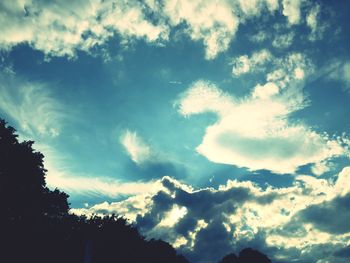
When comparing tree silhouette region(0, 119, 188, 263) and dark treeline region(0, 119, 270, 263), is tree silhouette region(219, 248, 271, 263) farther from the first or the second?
tree silhouette region(0, 119, 188, 263)

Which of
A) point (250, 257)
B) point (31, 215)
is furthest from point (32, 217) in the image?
point (250, 257)

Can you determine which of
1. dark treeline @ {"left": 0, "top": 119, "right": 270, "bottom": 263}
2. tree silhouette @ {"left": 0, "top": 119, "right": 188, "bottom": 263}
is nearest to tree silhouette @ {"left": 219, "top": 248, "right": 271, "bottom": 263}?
dark treeline @ {"left": 0, "top": 119, "right": 270, "bottom": 263}

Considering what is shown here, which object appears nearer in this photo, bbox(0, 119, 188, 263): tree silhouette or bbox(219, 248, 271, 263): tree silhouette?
bbox(0, 119, 188, 263): tree silhouette

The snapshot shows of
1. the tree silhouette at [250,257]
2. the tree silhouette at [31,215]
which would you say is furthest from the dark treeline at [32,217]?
the tree silhouette at [250,257]

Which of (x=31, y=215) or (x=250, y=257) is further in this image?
(x=250, y=257)

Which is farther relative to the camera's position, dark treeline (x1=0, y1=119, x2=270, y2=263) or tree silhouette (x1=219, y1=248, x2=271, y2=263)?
tree silhouette (x1=219, y1=248, x2=271, y2=263)

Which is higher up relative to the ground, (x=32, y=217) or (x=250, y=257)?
(x=250, y=257)

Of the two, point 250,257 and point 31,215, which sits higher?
point 250,257

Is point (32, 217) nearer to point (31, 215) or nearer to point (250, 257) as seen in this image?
point (31, 215)

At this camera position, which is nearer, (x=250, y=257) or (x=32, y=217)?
(x=32, y=217)

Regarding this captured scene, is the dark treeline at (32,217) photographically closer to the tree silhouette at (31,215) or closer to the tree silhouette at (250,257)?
the tree silhouette at (31,215)

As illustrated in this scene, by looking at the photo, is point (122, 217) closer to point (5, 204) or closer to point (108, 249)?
point (108, 249)

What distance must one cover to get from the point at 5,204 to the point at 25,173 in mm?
4429

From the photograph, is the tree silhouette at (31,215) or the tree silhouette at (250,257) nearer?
the tree silhouette at (31,215)
